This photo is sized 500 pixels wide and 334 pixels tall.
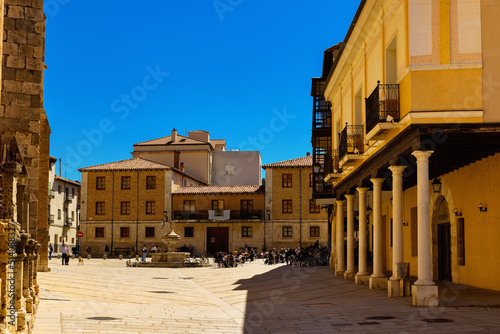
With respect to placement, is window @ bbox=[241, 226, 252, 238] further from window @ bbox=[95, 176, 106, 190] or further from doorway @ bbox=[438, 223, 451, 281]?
doorway @ bbox=[438, 223, 451, 281]

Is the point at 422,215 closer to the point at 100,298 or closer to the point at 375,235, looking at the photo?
the point at 375,235

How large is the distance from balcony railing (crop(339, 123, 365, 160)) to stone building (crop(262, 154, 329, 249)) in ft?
124

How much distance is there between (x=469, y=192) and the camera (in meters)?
18.0

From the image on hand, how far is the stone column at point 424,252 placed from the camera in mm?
13414

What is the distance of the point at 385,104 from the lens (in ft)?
47.8

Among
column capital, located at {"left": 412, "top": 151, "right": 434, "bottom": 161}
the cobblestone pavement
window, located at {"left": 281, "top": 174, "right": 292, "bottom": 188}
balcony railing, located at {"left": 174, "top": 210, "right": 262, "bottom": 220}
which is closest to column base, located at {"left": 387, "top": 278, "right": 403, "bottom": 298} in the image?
the cobblestone pavement

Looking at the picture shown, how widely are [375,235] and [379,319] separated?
6415mm

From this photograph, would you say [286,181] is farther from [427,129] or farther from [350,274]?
[427,129]

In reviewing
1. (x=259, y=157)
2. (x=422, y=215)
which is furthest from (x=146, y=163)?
(x=422, y=215)

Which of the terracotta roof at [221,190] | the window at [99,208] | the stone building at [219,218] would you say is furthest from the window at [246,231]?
the window at [99,208]

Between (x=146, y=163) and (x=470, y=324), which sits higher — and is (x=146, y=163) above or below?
above

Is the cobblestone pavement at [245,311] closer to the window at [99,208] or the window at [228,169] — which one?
the window at [99,208]

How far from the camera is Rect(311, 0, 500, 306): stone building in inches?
529

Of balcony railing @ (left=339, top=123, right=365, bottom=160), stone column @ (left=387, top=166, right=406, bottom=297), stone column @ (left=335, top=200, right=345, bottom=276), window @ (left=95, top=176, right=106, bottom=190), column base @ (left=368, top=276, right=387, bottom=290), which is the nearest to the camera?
stone column @ (left=387, top=166, right=406, bottom=297)
